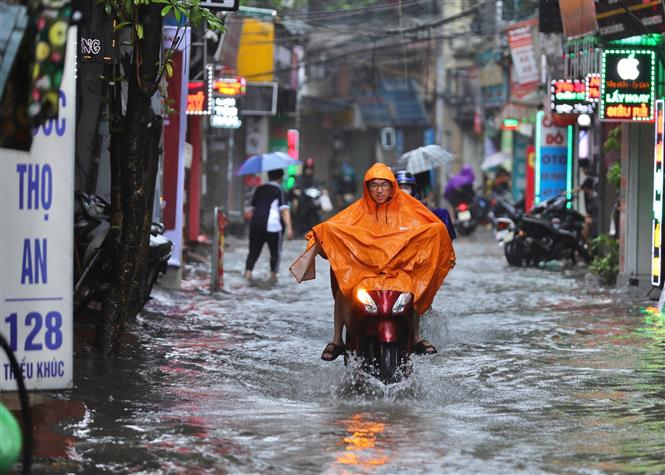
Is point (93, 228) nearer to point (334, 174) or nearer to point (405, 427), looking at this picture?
point (405, 427)

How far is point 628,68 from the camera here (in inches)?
706

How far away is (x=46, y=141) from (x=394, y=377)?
3.14 metres

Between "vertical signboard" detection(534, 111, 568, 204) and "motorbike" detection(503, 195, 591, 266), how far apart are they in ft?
16.5

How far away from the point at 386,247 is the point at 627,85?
918cm

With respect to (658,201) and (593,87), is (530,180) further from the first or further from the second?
(658,201)

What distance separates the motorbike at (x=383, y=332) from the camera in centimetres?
947

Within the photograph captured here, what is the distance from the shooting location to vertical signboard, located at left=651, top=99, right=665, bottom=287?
1712cm

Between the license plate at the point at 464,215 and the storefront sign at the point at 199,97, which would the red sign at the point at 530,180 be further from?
the storefront sign at the point at 199,97

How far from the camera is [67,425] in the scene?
847cm

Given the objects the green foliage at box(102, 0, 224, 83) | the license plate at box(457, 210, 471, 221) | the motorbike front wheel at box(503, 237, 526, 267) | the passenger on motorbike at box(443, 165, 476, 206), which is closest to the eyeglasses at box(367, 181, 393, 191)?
the green foliage at box(102, 0, 224, 83)

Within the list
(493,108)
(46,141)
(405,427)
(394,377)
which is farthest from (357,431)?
(493,108)

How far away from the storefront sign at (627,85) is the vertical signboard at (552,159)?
1280 centimetres

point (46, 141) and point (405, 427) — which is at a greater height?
point (46, 141)

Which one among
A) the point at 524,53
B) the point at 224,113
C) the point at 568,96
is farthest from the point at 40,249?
the point at 524,53
